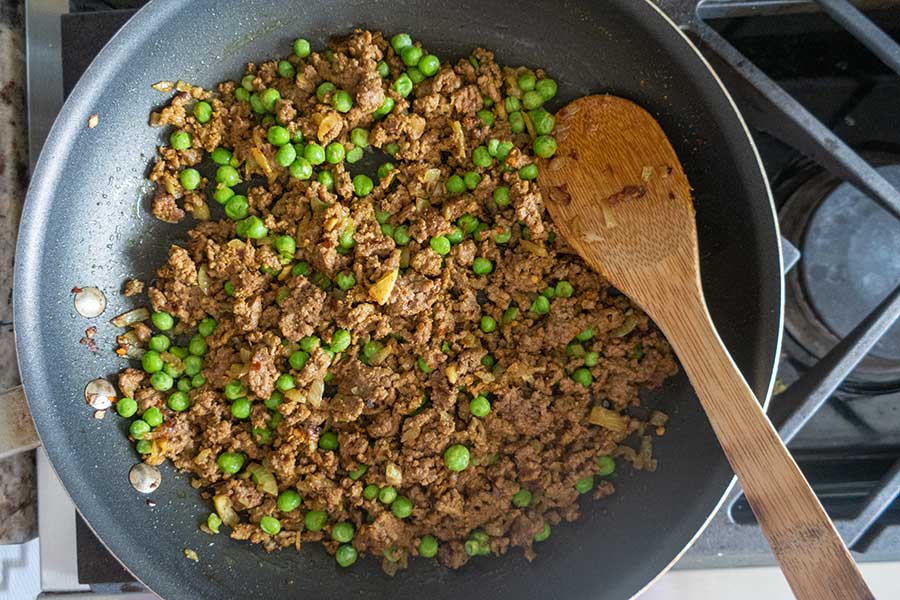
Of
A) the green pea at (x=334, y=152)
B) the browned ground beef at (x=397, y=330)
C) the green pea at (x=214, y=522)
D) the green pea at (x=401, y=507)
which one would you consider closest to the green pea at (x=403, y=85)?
the browned ground beef at (x=397, y=330)

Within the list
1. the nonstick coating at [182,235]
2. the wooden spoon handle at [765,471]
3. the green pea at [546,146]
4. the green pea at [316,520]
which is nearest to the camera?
the wooden spoon handle at [765,471]

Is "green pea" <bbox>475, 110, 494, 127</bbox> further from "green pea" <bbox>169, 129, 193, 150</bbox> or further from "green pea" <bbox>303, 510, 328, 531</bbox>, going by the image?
"green pea" <bbox>303, 510, 328, 531</bbox>

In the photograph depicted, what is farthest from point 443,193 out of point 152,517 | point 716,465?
point 152,517

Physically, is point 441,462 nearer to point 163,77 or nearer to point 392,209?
point 392,209

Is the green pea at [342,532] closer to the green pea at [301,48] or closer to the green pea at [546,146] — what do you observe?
the green pea at [546,146]

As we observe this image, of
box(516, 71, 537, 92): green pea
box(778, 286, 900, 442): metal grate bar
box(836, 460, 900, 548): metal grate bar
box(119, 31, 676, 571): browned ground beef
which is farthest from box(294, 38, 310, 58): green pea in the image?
box(836, 460, 900, 548): metal grate bar

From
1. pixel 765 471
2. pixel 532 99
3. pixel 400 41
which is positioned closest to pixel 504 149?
pixel 532 99

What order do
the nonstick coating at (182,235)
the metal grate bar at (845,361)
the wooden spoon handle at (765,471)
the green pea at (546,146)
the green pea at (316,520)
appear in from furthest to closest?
the green pea at (316,520)
the green pea at (546,146)
the nonstick coating at (182,235)
the metal grate bar at (845,361)
the wooden spoon handle at (765,471)
